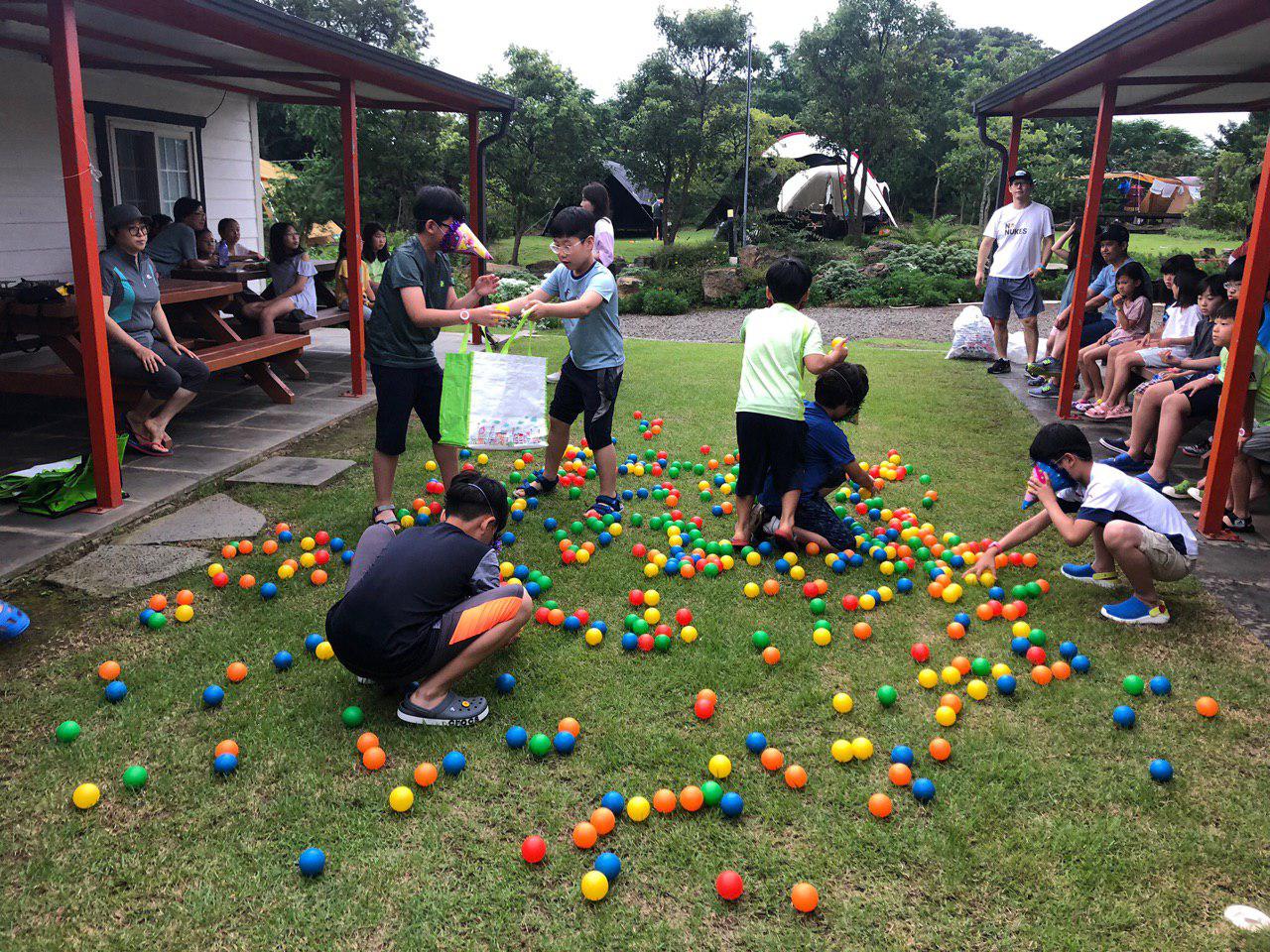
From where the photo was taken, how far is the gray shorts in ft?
30.4

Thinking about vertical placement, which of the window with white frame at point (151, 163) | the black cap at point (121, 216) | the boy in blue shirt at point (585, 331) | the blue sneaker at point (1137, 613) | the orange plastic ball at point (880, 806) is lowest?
the orange plastic ball at point (880, 806)

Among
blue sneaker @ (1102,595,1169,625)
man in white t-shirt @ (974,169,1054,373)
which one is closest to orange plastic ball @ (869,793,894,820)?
blue sneaker @ (1102,595,1169,625)

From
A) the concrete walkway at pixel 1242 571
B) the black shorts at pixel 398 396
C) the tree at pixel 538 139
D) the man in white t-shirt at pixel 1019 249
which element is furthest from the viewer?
the tree at pixel 538 139

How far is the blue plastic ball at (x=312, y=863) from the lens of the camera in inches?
101

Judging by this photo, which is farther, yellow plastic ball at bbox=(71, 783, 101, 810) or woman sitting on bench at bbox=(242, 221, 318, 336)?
woman sitting on bench at bbox=(242, 221, 318, 336)

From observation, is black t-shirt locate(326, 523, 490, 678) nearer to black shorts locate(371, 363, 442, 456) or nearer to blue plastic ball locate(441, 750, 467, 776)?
blue plastic ball locate(441, 750, 467, 776)

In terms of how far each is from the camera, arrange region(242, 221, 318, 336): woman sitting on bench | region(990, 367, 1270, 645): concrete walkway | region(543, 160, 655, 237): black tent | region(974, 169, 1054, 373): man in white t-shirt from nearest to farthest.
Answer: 1. region(990, 367, 1270, 645): concrete walkway
2. region(242, 221, 318, 336): woman sitting on bench
3. region(974, 169, 1054, 373): man in white t-shirt
4. region(543, 160, 655, 237): black tent

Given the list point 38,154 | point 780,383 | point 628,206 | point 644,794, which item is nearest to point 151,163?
point 38,154

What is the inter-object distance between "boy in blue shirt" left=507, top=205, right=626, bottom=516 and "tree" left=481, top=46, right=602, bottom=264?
20.1m

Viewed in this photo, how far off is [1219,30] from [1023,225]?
3516 mm

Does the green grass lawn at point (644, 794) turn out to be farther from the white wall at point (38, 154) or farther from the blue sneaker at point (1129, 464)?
the white wall at point (38, 154)

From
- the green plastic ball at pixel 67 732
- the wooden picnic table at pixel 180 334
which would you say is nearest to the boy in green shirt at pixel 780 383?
the green plastic ball at pixel 67 732

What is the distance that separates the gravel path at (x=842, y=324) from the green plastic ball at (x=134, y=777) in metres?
10.9

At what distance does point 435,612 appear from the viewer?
129 inches
